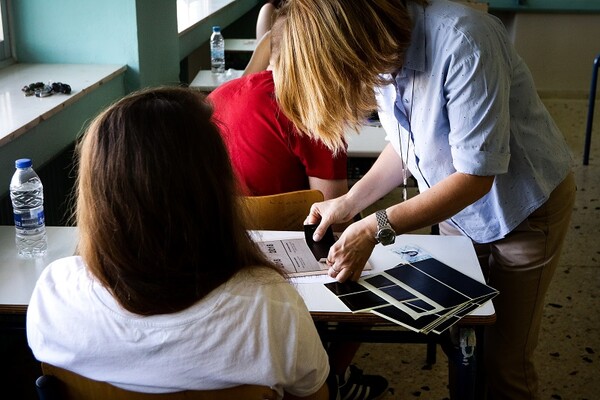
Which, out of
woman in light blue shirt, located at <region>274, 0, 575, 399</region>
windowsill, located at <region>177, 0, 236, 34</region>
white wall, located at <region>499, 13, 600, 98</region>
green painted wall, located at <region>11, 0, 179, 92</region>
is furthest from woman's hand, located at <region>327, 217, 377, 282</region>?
white wall, located at <region>499, 13, 600, 98</region>

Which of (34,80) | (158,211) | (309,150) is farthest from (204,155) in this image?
(34,80)

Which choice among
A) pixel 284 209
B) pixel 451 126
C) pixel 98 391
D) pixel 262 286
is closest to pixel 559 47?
pixel 284 209

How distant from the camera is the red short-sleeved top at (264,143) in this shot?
2.03 metres

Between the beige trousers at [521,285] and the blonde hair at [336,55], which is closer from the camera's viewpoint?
the blonde hair at [336,55]

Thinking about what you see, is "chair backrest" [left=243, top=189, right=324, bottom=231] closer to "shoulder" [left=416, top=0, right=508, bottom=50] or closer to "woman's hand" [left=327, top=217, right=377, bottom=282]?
"woman's hand" [left=327, top=217, right=377, bottom=282]

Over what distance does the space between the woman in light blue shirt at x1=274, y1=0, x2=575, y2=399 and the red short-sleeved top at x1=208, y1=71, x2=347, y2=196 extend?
1.06 feet

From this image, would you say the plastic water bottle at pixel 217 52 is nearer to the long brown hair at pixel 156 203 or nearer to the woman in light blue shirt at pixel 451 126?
the woman in light blue shirt at pixel 451 126

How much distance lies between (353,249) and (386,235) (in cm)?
8

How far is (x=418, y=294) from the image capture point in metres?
1.55

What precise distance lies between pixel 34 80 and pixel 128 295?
1656 millimetres

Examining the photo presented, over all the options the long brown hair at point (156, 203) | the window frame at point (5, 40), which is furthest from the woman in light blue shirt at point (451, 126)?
the window frame at point (5, 40)

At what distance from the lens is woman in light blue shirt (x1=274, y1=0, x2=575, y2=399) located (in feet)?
4.78

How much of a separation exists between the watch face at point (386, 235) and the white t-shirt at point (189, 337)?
0.41 m

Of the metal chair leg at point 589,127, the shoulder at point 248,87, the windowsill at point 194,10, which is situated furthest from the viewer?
the metal chair leg at point 589,127
